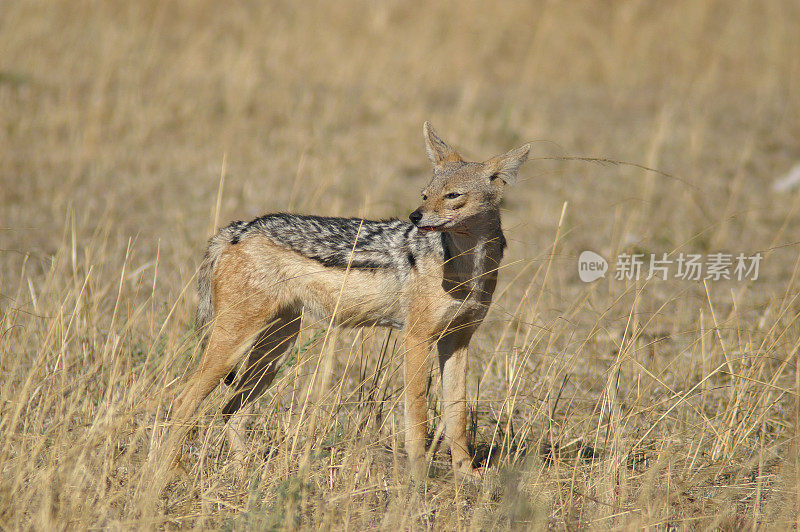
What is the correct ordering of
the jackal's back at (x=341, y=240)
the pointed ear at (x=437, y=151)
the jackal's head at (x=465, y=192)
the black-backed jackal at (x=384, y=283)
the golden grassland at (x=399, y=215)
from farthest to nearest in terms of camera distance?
the pointed ear at (x=437, y=151) < the jackal's back at (x=341, y=240) < the black-backed jackal at (x=384, y=283) < the jackal's head at (x=465, y=192) < the golden grassland at (x=399, y=215)

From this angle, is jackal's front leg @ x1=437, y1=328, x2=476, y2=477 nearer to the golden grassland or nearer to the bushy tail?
the golden grassland

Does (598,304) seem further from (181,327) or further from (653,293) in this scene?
(181,327)

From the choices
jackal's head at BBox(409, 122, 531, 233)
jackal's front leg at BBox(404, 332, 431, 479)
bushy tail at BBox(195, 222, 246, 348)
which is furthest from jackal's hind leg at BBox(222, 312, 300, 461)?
jackal's head at BBox(409, 122, 531, 233)

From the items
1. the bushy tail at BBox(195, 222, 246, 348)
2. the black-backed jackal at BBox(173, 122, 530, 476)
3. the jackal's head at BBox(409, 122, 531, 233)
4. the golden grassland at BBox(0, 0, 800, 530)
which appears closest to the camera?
the golden grassland at BBox(0, 0, 800, 530)

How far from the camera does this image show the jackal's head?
174 inches

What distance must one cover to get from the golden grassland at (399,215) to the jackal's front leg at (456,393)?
16cm

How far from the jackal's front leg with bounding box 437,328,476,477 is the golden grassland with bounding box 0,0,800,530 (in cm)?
16

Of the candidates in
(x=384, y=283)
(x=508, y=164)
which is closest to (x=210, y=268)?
(x=384, y=283)

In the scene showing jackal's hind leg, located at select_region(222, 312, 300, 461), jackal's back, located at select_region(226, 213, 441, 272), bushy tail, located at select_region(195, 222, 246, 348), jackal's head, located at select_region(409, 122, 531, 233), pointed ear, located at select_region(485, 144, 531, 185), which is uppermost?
pointed ear, located at select_region(485, 144, 531, 185)

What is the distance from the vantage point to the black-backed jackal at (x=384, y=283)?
4.61 m

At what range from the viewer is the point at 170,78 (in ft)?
39.7

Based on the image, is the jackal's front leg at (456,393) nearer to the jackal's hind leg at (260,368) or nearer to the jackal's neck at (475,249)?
the jackal's neck at (475,249)

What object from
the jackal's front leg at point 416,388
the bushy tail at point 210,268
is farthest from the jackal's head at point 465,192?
the bushy tail at point 210,268

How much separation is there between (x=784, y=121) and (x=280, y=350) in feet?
34.7
